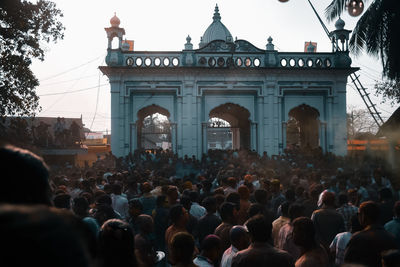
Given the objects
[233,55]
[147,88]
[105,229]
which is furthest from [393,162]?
[105,229]

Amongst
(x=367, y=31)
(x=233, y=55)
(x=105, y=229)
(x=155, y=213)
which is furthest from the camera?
(x=233, y=55)

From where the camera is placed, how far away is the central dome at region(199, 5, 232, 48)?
3052cm

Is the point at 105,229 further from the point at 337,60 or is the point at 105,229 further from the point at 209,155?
the point at 337,60

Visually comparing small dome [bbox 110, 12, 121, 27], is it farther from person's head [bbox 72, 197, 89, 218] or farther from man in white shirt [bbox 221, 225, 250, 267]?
man in white shirt [bbox 221, 225, 250, 267]

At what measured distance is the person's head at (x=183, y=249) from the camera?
3.52 m

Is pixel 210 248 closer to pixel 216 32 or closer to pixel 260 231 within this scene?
pixel 260 231

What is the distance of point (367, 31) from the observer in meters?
14.3

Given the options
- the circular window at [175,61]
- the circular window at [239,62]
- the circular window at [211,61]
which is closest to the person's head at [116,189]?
the circular window at [175,61]

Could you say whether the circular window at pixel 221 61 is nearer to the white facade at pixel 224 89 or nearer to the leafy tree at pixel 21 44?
the white facade at pixel 224 89

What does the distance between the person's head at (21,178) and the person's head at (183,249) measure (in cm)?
230

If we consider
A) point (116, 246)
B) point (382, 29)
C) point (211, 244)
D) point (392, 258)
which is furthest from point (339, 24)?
point (116, 246)

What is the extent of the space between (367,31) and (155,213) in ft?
40.8

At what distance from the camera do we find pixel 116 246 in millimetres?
2523

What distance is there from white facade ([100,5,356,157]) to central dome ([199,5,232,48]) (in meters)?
7.94
